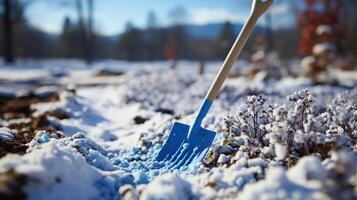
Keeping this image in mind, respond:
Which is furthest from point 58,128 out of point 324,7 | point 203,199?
point 324,7

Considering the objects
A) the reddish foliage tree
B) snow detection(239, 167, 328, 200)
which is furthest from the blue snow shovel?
the reddish foliage tree

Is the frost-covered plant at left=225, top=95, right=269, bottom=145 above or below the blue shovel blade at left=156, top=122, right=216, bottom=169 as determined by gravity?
above

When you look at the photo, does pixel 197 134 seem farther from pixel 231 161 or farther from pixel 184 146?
pixel 231 161

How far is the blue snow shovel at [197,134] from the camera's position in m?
2.89

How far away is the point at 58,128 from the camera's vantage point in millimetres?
4504

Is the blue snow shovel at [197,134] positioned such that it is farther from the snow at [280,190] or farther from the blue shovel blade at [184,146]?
the snow at [280,190]

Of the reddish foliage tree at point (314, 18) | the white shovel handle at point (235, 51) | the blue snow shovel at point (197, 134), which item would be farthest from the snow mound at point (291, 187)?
the reddish foliage tree at point (314, 18)

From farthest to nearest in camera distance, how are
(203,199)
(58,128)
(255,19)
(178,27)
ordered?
(178,27)
(58,128)
(255,19)
(203,199)

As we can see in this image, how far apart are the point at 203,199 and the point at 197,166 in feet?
2.11

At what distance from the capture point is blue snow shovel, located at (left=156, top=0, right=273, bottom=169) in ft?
9.49

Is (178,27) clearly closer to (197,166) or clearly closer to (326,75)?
(326,75)

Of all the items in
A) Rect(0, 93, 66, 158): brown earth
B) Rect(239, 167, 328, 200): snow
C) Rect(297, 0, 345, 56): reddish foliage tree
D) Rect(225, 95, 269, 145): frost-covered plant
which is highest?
Rect(297, 0, 345, 56): reddish foliage tree

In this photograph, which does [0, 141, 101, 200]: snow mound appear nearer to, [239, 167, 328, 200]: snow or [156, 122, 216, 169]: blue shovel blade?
[156, 122, 216, 169]: blue shovel blade

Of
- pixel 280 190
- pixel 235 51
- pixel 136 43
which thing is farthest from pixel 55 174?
pixel 136 43
